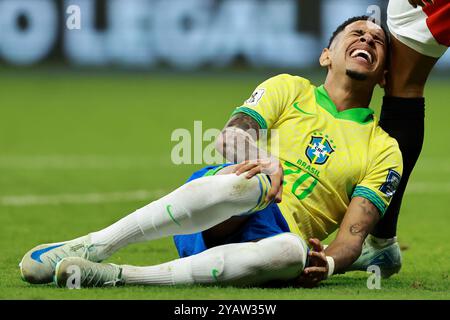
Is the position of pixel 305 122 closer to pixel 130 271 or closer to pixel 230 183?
pixel 230 183

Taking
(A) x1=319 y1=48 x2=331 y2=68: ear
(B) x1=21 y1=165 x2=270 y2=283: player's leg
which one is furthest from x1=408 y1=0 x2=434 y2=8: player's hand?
(B) x1=21 y1=165 x2=270 y2=283: player's leg

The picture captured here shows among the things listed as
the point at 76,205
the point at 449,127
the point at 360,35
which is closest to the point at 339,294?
the point at 360,35

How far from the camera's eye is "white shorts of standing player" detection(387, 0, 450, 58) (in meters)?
4.97

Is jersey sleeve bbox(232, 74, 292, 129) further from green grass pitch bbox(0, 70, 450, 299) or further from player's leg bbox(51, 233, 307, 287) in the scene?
green grass pitch bbox(0, 70, 450, 299)

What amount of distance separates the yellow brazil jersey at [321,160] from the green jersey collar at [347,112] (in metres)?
0.02

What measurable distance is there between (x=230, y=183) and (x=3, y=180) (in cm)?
500

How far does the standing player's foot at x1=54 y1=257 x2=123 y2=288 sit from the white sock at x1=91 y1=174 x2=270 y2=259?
0.34 ft

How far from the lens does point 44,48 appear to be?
669 inches

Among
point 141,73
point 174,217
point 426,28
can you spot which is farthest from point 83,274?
point 141,73

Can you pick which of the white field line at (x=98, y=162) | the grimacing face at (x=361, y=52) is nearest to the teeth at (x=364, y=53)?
the grimacing face at (x=361, y=52)

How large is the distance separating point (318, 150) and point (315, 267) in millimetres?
591

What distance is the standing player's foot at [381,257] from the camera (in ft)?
16.5

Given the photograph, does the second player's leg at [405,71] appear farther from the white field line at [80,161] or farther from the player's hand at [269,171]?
the white field line at [80,161]

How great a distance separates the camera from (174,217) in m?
4.14
